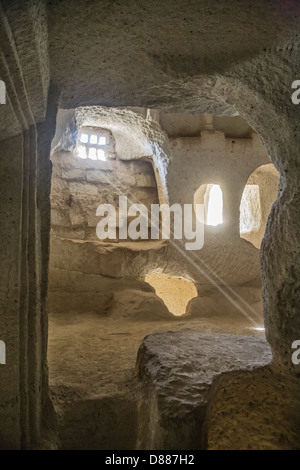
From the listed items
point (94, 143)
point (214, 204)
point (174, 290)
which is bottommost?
point (174, 290)

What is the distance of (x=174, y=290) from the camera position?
9.28 m

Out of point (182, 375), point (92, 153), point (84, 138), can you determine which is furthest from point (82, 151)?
point (182, 375)

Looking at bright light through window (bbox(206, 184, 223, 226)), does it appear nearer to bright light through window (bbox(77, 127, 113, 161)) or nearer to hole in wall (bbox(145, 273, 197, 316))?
hole in wall (bbox(145, 273, 197, 316))

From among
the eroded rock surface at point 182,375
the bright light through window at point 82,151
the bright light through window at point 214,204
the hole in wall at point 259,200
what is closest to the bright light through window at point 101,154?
the bright light through window at point 82,151

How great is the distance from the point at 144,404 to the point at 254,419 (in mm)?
794

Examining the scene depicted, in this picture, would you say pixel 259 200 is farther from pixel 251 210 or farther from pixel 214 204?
pixel 214 204

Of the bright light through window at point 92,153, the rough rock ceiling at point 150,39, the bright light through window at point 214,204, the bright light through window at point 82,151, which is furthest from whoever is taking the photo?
the bright light through window at point 214,204

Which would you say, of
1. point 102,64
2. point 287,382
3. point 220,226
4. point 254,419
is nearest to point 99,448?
point 254,419

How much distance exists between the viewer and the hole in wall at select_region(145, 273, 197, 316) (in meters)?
9.16

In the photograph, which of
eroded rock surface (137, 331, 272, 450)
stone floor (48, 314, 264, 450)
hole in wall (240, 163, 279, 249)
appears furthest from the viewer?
hole in wall (240, 163, 279, 249)

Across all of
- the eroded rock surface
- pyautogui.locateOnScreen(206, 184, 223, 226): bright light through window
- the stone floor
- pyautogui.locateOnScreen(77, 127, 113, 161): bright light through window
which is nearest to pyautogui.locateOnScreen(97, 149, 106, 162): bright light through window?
pyautogui.locateOnScreen(77, 127, 113, 161): bright light through window

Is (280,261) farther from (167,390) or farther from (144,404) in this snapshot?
(144,404)

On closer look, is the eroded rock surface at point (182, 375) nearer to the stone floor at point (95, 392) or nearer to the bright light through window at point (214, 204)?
the stone floor at point (95, 392)

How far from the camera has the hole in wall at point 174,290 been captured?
9156 millimetres
